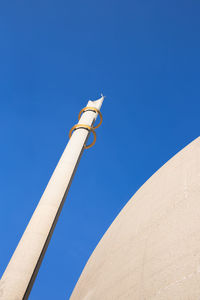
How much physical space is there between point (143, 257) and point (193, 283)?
2258 mm

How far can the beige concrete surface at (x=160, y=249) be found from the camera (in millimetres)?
5867

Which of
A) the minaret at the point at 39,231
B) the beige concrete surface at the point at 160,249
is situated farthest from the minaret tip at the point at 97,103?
the beige concrete surface at the point at 160,249

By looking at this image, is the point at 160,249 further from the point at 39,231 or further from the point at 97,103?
the point at 97,103

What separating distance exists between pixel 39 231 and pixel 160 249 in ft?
18.6

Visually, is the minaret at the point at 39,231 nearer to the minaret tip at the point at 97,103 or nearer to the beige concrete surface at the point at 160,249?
the beige concrete surface at the point at 160,249

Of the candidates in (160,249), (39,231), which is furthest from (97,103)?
(160,249)

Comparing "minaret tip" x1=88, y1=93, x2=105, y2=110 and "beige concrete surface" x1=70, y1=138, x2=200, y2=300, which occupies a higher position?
"minaret tip" x1=88, y1=93, x2=105, y2=110

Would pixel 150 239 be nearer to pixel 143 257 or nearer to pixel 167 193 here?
pixel 143 257

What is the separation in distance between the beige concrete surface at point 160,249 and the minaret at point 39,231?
2.09 m

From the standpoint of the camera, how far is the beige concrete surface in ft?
19.2

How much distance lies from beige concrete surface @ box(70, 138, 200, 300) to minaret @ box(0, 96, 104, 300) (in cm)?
209

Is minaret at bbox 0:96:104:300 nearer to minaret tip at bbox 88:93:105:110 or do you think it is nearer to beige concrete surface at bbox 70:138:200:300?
beige concrete surface at bbox 70:138:200:300

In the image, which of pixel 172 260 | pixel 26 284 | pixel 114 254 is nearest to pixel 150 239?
pixel 172 260

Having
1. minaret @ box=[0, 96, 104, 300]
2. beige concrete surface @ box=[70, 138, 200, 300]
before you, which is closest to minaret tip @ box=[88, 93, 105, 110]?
minaret @ box=[0, 96, 104, 300]
